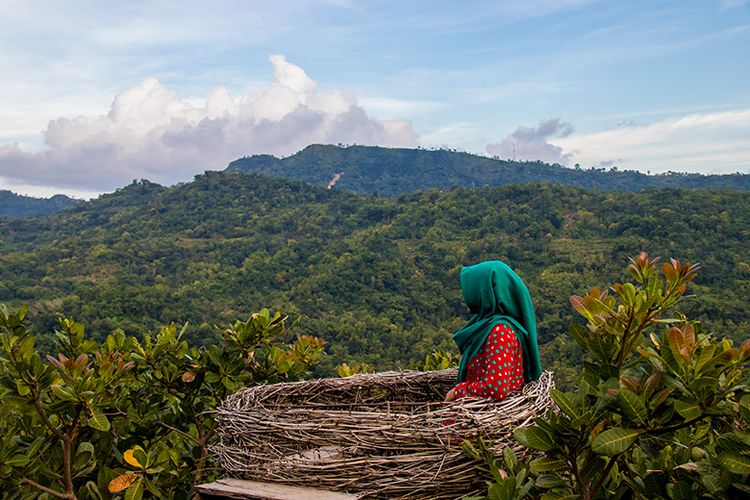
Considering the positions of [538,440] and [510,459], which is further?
[510,459]

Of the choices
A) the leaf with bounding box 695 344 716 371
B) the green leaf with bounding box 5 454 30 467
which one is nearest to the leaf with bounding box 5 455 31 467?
the green leaf with bounding box 5 454 30 467

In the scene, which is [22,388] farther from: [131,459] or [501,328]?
[501,328]

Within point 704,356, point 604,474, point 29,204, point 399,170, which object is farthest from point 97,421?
point 399,170

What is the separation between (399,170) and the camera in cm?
10112

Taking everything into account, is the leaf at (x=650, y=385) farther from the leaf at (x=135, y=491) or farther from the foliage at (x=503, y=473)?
the leaf at (x=135, y=491)

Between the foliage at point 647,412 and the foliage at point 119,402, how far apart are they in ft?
5.10

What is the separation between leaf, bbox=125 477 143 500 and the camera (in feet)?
7.53

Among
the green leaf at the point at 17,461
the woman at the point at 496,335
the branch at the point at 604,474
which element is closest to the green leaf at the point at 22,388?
the green leaf at the point at 17,461

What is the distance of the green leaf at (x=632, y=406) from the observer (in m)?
1.47

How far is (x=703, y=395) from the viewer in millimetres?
1491

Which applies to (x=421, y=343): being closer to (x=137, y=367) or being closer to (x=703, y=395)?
(x=137, y=367)

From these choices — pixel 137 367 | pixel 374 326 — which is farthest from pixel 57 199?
pixel 137 367

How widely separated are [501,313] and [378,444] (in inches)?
38.6

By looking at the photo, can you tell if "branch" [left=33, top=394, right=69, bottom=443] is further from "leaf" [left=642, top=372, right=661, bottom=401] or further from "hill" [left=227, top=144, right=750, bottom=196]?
"hill" [left=227, top=144, right=750, bottom=196]
